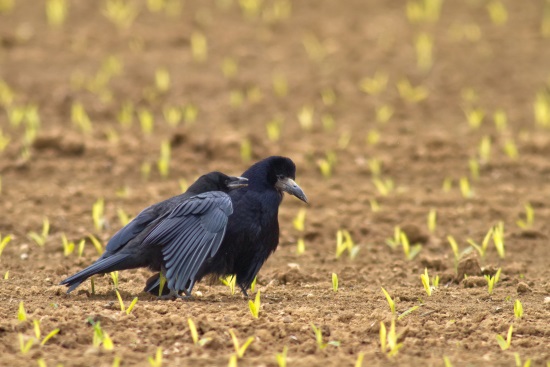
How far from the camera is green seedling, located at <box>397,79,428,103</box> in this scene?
996 centimetres

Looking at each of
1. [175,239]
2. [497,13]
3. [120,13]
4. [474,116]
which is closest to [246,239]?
[175,239]

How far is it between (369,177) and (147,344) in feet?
14.7

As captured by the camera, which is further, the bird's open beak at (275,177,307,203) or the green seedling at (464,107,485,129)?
the green seedling at (464,107,485,129)

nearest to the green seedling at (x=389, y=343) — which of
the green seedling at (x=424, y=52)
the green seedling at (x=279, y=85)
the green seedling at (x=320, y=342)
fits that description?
the green seedling at (x=320, y=342)

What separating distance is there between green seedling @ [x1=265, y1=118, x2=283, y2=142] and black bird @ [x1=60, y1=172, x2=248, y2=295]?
351 centimetres

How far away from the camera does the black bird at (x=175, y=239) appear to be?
5234mm

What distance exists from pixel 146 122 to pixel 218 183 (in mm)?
3474

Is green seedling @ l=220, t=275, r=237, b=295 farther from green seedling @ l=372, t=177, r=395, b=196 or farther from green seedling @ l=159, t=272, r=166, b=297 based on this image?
green seedling @ l=372, t=177, r=395, b=196

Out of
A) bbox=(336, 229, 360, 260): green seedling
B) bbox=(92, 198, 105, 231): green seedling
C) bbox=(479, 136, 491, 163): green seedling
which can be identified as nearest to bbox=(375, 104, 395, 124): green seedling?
bbox=(479, 136, 491, 163): green seedling

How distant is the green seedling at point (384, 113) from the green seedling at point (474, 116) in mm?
769

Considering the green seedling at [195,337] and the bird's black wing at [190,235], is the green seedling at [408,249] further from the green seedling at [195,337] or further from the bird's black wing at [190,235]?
the green seedling at [195,337]

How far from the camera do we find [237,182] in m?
5.77

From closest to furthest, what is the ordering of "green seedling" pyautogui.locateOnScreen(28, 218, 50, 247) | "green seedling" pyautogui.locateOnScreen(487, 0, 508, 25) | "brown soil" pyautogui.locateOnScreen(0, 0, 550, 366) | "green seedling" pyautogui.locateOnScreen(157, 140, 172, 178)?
"brown soil" pyautogui.locateOnScreen(0, 0, 550, 366) → "green seedling" pyautogui.locateOnScreen(28, 218, 50, 247) → "green seedling" pyautogui.locateOnScreen(157, 140, 172, 178) → "green seedling" pyautogui.locateOnScreen(487, 0, 508, 25)

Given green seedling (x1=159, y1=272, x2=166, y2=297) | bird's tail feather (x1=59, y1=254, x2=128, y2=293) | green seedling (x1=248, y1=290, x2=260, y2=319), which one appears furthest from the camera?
green seedling (x1=159, y1=272, x2=166, y2=297)
